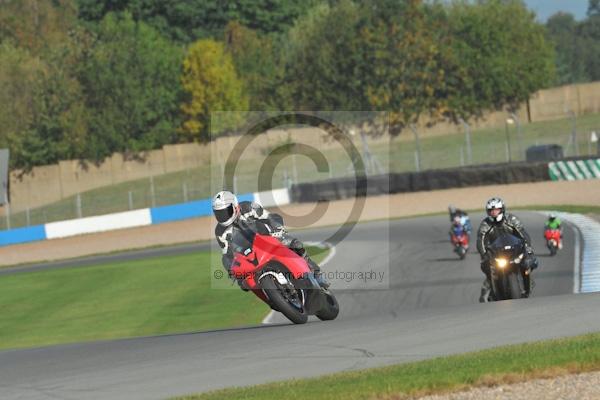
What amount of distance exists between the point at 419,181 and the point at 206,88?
35.8 metres

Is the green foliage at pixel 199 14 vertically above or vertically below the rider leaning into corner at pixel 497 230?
above

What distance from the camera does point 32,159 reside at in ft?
245

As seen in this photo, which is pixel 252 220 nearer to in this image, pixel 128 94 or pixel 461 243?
pixel 461 243

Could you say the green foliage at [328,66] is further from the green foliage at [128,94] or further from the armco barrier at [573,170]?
the armco barrier at [573,170]

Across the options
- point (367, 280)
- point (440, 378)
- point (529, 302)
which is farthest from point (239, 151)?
point (440, 378)

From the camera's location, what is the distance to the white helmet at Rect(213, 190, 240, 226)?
1366 centimetres

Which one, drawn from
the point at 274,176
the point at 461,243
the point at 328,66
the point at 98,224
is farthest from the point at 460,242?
the point at 328,66

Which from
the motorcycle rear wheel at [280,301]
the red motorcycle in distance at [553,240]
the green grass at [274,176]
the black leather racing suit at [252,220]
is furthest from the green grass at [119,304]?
the green grass at [274,176]

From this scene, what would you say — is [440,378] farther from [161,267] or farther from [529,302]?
[161,267]

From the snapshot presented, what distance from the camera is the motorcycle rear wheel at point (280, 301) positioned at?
13555 millimetres

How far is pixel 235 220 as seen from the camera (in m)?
13.9

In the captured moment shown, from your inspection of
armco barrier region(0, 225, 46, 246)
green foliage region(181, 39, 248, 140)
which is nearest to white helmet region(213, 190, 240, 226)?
armco barrier region(0, 225, 46, 246)

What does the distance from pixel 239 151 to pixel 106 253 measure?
19.8 metres

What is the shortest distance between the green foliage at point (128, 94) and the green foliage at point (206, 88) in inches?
62.5
